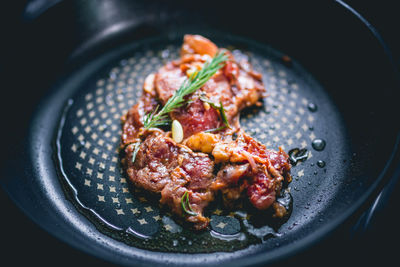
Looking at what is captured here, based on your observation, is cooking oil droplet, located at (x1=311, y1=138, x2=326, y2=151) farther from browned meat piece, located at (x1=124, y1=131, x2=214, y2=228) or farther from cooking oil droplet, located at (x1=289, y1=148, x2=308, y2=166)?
browned meat piece, located at (x1=124, y1=131, x2=214, y2=228)

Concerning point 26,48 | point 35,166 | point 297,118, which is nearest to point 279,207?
point 297,118

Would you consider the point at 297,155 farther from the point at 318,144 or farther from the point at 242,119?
the point at 242,119

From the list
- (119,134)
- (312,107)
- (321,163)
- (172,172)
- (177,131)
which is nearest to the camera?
(172,172)

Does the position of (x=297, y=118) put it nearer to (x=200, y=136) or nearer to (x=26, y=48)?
(x=200, y=136)

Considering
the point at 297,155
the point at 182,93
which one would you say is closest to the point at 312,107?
the point at 297,155

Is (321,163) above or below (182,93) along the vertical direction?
below

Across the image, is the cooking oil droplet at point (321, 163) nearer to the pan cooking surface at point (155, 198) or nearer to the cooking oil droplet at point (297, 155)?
the pan cooking surface at point (155, 198)

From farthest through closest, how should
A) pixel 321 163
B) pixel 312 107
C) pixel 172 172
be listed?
pixel 312 107 → pixel 321 163 → pixel 172 172
